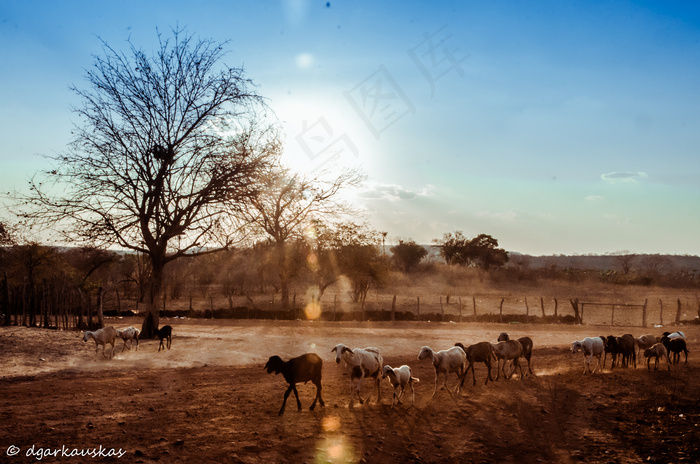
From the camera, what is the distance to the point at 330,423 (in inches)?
350

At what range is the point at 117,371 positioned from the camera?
13.9 meters

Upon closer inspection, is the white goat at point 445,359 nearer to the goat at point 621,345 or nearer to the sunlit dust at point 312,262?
the goat at point 621,345

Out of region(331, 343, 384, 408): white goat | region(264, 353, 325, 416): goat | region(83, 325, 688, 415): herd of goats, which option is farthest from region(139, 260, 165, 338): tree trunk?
region(264, 353, 325, 416): goat

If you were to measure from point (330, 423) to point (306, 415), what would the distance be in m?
0.66

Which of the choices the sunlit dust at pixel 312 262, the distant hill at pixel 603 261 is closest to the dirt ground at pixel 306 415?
the sunlit dust at pixel 312 262

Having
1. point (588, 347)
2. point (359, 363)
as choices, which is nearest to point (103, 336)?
point (359, 363)

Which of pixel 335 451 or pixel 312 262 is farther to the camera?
pixel 312 262

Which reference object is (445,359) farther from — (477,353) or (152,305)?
(152,305)

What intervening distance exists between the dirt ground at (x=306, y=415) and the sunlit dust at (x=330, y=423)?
0.19ft

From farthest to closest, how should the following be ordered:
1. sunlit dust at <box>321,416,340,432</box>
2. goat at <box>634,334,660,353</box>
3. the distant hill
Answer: the distant hill
goat at <box>634,334,660,353</box>
sunlit dust at <box>321,416,340,432</box>

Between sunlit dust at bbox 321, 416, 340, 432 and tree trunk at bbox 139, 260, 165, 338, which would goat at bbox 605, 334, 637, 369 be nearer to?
sunlit dust at bbox 321, 416, 340, 432

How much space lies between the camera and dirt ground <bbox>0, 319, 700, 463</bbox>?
7.47 m

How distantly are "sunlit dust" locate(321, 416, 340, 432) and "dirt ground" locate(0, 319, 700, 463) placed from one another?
57 millimetres

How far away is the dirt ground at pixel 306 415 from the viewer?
747 cm
